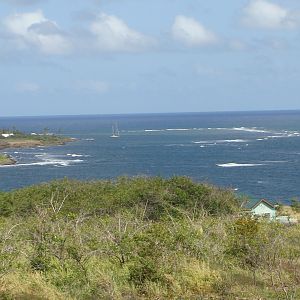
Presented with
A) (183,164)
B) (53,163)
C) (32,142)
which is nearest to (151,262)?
(183,164)

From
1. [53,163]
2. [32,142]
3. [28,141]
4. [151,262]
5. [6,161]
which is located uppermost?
[151,262]

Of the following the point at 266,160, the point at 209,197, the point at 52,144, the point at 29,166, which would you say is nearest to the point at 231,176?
the point at 266,160

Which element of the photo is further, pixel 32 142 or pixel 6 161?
pixel 32 142

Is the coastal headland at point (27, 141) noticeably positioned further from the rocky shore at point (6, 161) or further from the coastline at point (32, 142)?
the rocky shore at point (6, 161)

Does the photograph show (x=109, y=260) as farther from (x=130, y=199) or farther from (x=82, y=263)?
(x=130, y=199)

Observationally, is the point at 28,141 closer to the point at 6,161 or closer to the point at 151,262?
the point at 6,161

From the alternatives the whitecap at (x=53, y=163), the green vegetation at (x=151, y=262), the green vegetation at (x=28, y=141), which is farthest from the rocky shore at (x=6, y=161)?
the green vegetation at (x=151, y=262)

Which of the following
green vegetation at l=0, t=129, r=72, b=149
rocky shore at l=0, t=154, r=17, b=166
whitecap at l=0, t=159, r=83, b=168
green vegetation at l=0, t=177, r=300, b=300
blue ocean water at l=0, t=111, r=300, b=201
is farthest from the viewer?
green vegetation at l=0, t=129, r=72, b=149

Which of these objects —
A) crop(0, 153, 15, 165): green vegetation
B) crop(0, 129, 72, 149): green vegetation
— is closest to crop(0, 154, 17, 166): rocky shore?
crop(0, 153, 15, 165): green vegetation

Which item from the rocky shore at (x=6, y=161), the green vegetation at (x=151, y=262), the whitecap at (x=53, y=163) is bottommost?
the rocky shore at (x=6, y=161)

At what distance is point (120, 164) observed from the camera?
70.7 meters

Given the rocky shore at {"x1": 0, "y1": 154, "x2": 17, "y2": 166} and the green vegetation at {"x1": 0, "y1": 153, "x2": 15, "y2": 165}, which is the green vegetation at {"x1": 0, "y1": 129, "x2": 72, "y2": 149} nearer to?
the rocky shore at {"x1": 0, "y1": 154, "x2": 17, "y2": 166}

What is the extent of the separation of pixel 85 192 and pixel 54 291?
17232mm

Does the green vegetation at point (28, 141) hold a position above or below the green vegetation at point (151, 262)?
below
